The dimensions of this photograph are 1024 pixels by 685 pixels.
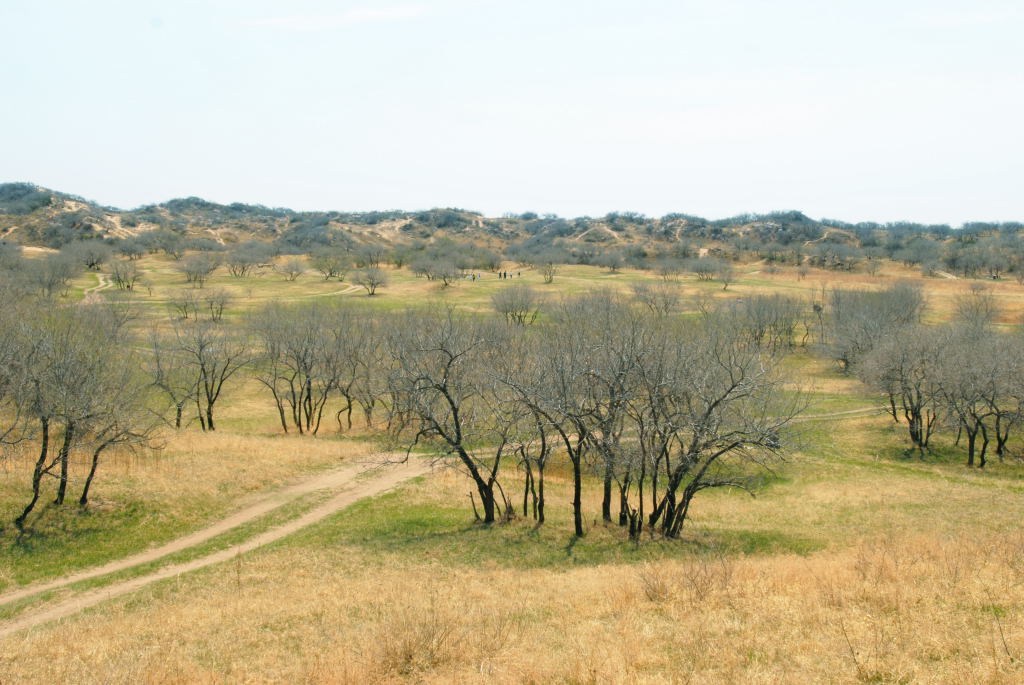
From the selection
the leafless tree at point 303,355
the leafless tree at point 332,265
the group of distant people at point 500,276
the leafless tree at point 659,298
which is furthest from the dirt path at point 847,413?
the leafless tree at point 332,265

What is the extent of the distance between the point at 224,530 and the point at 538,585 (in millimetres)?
15313

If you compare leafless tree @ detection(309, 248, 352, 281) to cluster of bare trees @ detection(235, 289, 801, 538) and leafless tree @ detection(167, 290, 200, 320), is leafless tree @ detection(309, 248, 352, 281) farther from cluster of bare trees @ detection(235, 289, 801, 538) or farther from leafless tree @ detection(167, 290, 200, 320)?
cluster of bare trees @ detection(235, 289, 801, 538)

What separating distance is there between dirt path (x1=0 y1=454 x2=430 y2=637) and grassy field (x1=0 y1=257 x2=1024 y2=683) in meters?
0.75

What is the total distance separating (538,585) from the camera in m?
16.9

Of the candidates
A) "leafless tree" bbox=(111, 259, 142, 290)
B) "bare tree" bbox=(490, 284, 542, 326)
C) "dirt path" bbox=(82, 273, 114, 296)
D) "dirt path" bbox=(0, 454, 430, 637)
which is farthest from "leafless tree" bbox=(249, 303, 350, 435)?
"leafless tree" bbox=(111, 259, 142, 290)

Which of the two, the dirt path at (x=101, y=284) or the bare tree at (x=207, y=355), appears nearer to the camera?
the bare tree at (x=207, y=355)

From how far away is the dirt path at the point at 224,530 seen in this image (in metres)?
18.8

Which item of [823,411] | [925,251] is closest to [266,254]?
[823,411]

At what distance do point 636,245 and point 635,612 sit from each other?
170 metres

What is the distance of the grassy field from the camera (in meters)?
10.4

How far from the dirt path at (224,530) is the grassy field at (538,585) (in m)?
0.75

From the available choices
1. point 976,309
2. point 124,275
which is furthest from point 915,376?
point 124,275

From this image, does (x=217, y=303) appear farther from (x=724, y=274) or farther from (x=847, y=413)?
(x=724, y=274)

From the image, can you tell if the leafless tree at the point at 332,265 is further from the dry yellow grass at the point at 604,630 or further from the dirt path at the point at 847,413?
the dry yellow grass at the point at 604,630
